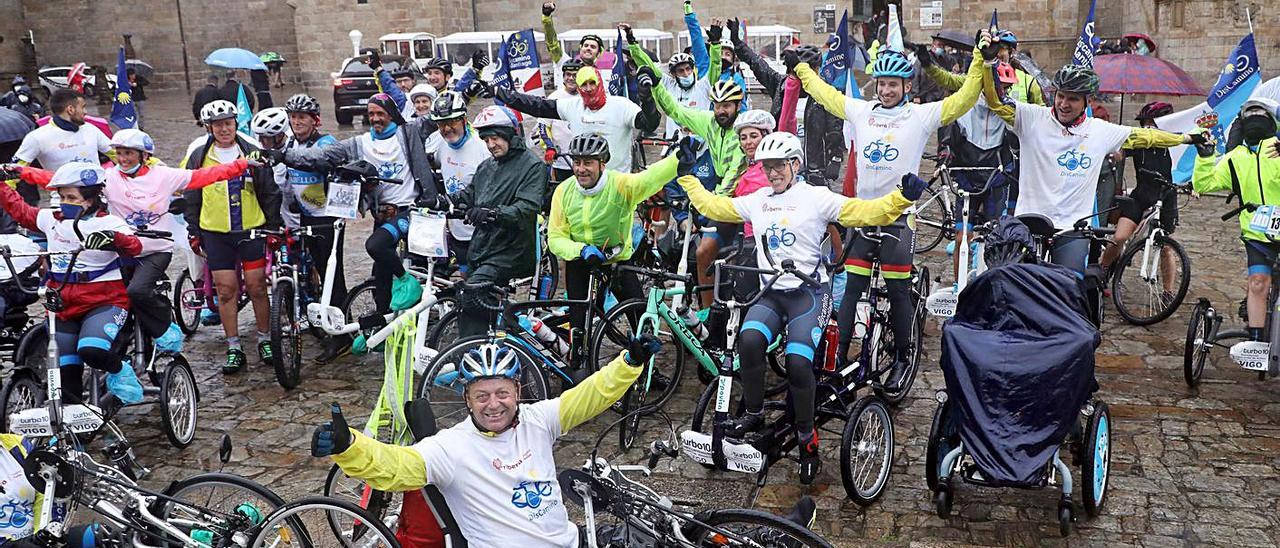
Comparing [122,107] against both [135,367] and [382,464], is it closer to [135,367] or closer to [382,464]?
[135,367]

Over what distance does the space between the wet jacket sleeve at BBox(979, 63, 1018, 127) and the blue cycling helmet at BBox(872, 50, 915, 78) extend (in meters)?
0.49

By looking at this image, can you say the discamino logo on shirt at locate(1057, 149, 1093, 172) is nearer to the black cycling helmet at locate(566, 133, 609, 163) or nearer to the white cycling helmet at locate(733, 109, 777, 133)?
the white cycling helmet at locate(733, 109, 777, 133)

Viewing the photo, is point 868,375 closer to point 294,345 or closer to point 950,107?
point 950,107

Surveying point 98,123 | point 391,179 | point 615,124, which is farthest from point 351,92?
point 391,179

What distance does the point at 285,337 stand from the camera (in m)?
8.30

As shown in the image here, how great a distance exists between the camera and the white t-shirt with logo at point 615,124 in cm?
960

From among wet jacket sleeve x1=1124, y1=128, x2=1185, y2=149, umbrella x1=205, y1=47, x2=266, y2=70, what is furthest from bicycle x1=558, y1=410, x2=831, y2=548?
umbrella x1=205, y1=47, x2=266, y2=70

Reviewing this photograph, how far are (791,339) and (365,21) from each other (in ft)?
109

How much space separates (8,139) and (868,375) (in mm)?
9724

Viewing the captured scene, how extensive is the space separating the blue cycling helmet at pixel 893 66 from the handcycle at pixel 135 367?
188 inches

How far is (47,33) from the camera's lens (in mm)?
42594

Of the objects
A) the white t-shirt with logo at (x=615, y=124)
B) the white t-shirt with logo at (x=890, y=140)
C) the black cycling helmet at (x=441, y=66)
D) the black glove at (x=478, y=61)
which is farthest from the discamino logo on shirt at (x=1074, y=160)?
the black cycling helmet at (x=441, y=66)

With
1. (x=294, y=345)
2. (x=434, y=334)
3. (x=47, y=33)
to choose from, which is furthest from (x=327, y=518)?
(x=47, y=33)

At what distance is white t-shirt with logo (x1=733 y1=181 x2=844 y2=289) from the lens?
6.12m
